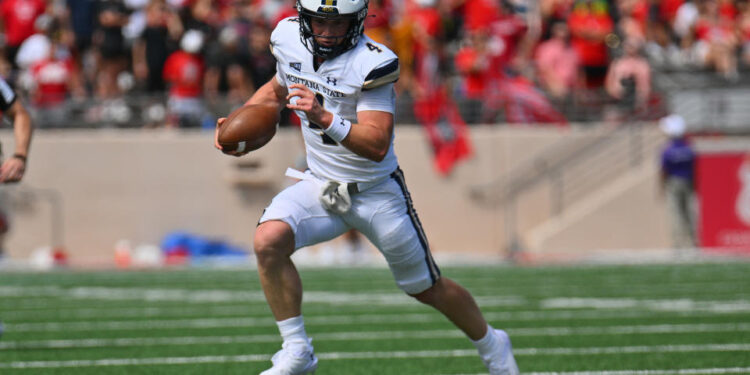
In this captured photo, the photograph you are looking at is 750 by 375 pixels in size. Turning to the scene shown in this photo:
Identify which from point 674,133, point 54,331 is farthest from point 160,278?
point 674,133

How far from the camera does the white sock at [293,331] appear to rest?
5.02 m

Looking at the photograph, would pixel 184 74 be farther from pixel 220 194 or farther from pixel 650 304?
pixel 650 304

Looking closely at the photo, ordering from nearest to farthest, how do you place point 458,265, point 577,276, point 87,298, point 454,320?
point 454,320
point 87,298
point 577,276
point 458,265

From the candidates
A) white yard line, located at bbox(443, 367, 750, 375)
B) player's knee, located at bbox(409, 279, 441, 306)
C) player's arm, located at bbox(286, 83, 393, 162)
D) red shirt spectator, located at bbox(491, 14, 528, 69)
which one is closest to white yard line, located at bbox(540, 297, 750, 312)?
white yard line, located at bbox(443, 367, 750, 375)

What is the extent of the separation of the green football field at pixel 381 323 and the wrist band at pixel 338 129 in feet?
5.19

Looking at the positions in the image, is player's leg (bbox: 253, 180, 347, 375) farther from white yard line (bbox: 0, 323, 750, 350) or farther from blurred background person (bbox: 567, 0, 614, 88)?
blurred background person (bbox: 567, 0, 614, 88)

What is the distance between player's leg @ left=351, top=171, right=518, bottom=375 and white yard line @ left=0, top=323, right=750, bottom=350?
2093mm

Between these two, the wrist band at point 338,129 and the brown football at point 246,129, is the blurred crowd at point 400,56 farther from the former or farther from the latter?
the wrist band at point 338,129

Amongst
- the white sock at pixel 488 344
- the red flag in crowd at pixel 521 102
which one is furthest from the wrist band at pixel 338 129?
the red flag in crowd at pixel 521 102

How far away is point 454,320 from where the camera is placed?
5.31 m

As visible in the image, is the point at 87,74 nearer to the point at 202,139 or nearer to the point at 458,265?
the point at 202,139

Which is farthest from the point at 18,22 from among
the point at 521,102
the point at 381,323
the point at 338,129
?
the point at 338,129

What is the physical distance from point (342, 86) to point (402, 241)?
67 cm

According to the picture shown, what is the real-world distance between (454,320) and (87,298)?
576cm
